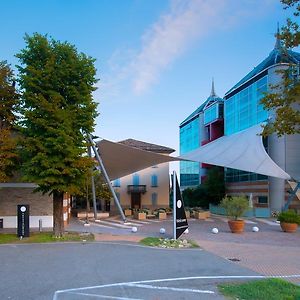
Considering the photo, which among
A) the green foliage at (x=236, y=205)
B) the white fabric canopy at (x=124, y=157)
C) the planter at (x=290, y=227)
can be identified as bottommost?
the planter at (x=290, y=227)

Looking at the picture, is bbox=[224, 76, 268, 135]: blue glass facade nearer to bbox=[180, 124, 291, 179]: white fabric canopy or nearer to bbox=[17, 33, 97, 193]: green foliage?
bbox=[180, 124, 291, 179]: white fabric canopy

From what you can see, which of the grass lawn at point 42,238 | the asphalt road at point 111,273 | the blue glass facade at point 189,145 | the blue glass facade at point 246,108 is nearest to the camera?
the asphalt road at point 111,273

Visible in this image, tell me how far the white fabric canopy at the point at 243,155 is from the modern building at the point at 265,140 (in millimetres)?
3295

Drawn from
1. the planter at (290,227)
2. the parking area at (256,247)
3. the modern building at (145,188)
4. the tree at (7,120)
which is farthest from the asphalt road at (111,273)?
the modern building at (145,188)

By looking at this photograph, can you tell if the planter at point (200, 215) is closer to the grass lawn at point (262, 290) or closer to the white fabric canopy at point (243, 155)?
the white fabric canopy at point (243, 155)

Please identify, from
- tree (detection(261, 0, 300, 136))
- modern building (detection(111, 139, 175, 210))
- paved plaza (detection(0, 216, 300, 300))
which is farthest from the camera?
modern building (detection(111, 139, 175, 210))

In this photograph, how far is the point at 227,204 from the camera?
786 inches

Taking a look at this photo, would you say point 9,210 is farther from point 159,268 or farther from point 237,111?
point 237,111

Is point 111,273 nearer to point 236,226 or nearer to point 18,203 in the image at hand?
point 236,226

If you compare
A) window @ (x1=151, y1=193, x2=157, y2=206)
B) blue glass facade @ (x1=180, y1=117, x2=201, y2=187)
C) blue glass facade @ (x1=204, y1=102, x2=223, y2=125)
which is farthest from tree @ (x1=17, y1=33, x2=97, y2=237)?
blue glass facade @ (x1=180, y1=117, x2=201, y2=187)

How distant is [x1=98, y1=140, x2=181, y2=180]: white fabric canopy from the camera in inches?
1031

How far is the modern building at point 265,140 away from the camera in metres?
32.3

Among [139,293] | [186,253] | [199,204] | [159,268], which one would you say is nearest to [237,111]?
[199,204]

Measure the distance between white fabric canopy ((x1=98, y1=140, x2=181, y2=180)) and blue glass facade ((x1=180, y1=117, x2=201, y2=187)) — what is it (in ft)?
75.6
